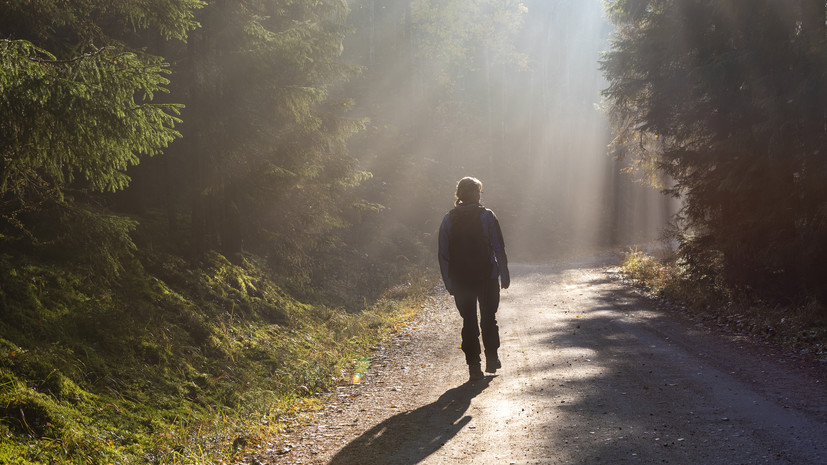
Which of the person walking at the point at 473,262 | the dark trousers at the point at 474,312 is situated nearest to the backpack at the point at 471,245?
the person walking at the point at 473,262

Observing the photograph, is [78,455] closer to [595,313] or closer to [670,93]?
[595,313]

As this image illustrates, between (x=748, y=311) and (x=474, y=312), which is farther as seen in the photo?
(x=748, y=311)

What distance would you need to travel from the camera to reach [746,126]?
458 inches

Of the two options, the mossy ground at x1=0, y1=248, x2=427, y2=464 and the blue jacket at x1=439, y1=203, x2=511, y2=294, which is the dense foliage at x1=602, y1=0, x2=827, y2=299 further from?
the mossy ground at x1=0, y1=248, x2=427, y2=464

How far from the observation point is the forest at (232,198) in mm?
4914

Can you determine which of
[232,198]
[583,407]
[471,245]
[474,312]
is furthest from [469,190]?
[232,198]

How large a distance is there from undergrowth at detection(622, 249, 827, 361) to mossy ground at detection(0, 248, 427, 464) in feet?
21.6

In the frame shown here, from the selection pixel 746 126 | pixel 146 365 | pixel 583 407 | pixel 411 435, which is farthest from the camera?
pixel 746 126

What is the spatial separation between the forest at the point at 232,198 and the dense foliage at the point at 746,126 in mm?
48

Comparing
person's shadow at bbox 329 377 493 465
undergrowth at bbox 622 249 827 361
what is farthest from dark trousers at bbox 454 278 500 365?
undergrowth at bbox 622 249 827 361

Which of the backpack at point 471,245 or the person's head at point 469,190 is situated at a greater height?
the person's head at point 469,190

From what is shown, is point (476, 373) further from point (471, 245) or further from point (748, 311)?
point (748, 311)

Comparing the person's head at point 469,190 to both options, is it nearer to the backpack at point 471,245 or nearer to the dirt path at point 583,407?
the backpack at point 471,245

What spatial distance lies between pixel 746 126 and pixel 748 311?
3638 millimetres
